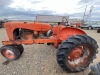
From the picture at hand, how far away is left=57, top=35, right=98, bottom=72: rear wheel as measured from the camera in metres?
4.75

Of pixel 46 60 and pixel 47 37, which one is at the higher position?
pixel 47 37

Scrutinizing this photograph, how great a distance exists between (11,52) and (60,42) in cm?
183

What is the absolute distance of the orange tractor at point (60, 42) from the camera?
482 centimetres

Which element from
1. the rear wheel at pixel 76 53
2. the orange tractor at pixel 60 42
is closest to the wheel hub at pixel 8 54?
A: the orange tractor at pixel 60 42

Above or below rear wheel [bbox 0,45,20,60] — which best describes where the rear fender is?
above

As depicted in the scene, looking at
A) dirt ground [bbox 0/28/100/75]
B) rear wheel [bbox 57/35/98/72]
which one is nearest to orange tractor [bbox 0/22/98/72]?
rear wheel [bbox 57/35/98/72]

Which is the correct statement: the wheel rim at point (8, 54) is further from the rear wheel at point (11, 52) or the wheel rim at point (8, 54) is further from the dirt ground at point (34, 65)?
the dirt ground at point (34, 65)

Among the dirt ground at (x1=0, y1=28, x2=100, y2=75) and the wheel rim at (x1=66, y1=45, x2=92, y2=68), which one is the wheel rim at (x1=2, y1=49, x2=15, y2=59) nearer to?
the dirt ground at (x1=0, y1=28, x2=100, y2=75)

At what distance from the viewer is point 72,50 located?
16.0 feet

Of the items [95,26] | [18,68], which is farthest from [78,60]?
[95,26]

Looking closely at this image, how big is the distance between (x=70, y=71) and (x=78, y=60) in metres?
0.45

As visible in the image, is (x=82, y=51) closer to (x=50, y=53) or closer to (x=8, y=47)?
(x=50, y=53)

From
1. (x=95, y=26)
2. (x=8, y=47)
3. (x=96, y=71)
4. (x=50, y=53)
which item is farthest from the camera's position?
(x=95, y=26)

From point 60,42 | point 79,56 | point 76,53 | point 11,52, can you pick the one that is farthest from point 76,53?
point 11,52
